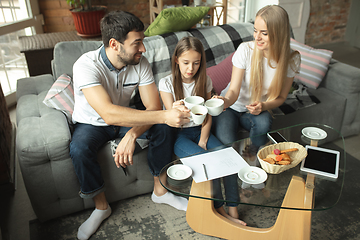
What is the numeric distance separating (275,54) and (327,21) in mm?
3724

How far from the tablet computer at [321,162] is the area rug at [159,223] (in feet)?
0.35

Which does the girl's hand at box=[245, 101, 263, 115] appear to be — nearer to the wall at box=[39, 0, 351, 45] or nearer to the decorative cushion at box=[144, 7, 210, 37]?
the decorative cushion at box=[144, 7, 210, 37]

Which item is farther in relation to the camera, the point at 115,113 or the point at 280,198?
the point at 115,113

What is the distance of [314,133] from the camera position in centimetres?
162

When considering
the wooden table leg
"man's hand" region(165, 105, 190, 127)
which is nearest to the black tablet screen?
the wooden table leg

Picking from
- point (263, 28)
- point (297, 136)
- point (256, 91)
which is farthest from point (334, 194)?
point (263, 28)

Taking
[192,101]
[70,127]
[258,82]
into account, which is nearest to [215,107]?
[192,101]

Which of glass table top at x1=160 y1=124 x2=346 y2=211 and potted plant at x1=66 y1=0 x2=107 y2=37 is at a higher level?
potted plant at x1=66 y1=0 x2=107 y2=37

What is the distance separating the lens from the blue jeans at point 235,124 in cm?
175

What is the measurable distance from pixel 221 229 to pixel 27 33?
10.1 feet

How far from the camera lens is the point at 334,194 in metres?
1.20

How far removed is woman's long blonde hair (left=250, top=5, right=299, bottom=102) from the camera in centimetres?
157

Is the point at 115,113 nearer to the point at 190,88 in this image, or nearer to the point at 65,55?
the point at 190,88

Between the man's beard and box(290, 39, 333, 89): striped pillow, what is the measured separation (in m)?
1.48
